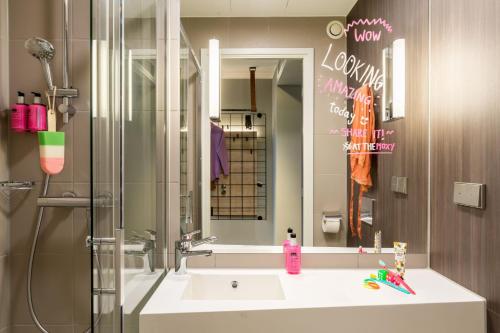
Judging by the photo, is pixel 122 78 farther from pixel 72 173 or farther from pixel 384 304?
pixel 384 304

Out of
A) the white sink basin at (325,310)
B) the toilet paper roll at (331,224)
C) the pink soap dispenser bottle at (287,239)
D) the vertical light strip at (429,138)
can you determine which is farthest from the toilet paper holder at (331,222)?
the vertical light strip at (429,138)

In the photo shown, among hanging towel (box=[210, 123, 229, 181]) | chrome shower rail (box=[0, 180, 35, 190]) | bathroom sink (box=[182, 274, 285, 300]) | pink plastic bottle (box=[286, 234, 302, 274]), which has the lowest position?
bathroom sink (box=[182, 274, 285, 300])

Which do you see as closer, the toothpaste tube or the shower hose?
the toothpaste tube

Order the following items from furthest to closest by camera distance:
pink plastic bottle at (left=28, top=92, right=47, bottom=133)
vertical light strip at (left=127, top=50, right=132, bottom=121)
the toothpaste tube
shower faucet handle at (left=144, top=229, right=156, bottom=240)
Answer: pink plastic bottle at (left=28, top=92, right=47, bottom=133), the toothpaste tube, shower faucet handle at (left=144, top=229, right=156, bottom=240), vertical light strip at (left=127, top=50, right=132, bottom=121)

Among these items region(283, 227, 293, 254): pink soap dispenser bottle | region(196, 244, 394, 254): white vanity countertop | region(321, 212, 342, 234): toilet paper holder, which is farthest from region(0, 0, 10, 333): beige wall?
region(321, 212, 342, 234): toilet paper holder

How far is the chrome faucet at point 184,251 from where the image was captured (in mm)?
1339

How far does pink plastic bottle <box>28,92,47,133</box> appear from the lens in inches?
55.8

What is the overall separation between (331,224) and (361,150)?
37 cm

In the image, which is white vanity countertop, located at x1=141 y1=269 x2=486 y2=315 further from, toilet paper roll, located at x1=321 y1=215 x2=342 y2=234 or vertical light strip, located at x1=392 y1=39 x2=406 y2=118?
vertical light strip, located at x1=392 y1=39 x2=406 y2=118

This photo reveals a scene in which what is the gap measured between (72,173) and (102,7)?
0.94 meters

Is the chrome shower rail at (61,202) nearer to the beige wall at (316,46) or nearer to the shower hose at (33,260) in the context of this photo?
the shower hose at (33,260)

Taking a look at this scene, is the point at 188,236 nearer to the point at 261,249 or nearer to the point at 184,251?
the point at 184,251

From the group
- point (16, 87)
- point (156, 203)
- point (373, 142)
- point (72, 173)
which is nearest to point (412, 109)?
point (373, 142)

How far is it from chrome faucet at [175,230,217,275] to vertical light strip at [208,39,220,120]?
545mm
